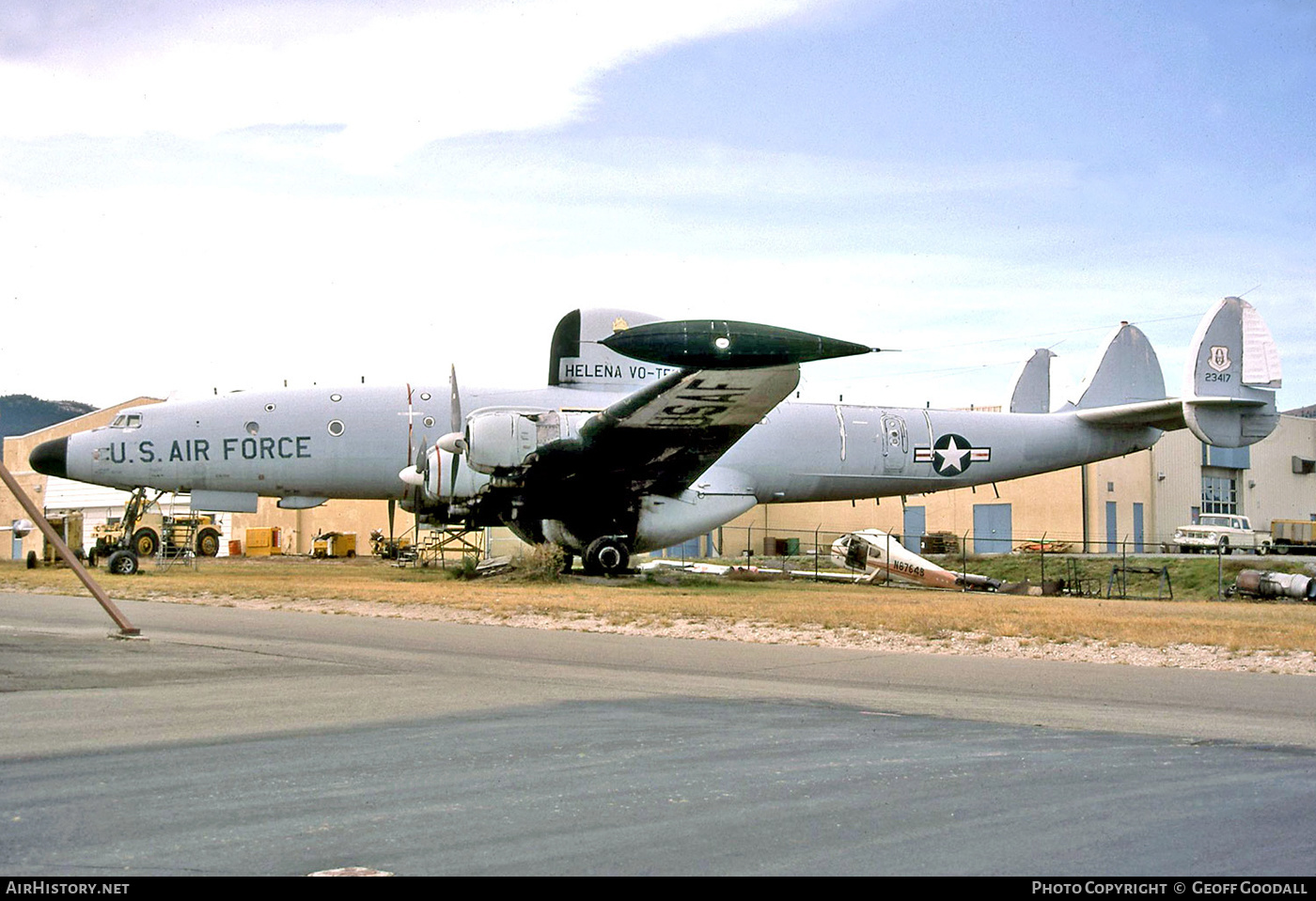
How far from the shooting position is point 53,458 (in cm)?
2661

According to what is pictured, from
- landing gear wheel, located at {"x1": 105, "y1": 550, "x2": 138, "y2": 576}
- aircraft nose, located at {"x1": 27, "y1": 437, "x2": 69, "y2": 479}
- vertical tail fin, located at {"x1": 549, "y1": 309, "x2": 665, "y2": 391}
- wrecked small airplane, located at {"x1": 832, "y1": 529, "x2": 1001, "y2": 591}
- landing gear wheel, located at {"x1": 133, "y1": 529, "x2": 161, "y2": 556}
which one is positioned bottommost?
wrecked small airplane, located at {"x1": 832, "y1": 529, "x2": 1001, "y2": 591}

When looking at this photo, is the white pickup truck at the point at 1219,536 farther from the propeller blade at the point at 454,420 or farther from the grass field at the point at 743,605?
the propeller blade at the point at 454,420

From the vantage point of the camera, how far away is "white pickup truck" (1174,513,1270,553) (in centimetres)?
5128

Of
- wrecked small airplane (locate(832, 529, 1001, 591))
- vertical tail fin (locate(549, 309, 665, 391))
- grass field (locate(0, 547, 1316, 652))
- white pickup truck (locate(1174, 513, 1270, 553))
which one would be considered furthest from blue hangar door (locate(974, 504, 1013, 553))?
vertical tail fin (locate(549, 309, 665, 391))

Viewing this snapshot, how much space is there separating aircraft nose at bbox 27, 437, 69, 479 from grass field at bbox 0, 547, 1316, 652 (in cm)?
237

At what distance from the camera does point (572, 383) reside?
88.0ft

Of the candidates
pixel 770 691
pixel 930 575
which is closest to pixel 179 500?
pixel 930 575

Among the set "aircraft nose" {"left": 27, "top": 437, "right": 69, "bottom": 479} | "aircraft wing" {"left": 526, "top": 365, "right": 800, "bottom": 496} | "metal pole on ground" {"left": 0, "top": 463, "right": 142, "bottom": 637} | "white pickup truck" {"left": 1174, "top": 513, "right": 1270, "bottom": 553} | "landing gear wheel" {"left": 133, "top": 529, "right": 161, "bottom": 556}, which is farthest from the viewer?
"white pickup truck" {"left": 1174, "top": 513, "right": 1270, "bottom": 553}

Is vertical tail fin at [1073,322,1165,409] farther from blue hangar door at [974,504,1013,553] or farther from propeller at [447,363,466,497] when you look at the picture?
blue hangar door at [974,504,1013,553]

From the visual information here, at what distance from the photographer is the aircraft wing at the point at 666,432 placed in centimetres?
2159

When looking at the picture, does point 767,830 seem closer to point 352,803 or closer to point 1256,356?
point 352,803

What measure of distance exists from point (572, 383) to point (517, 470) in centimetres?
399

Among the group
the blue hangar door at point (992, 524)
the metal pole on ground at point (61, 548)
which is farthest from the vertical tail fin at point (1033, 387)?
the metal pole on ground at point (61, 548)
